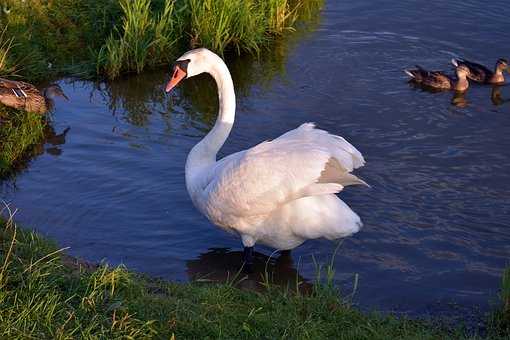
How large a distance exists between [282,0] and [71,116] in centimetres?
365

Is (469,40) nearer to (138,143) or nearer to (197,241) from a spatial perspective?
(138,143)

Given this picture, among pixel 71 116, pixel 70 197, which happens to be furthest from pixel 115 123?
pixel 70 197

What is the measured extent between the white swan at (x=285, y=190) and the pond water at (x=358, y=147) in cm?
43

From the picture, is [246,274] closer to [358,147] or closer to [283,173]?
[283,173]

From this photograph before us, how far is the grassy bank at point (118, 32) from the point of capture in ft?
37.4

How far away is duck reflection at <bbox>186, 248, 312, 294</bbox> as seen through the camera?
731 centimetres

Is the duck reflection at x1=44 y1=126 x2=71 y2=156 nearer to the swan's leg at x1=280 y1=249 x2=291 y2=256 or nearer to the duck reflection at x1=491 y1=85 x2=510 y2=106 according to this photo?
the swan's leg at x1=280 y1=249 x2=291 y2=256

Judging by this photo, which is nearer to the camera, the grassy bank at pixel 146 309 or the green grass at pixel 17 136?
the grassy bank at pixel 146 309

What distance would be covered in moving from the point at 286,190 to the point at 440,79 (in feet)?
16.0

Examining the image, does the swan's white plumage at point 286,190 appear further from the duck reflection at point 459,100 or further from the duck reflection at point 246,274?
the duck reflection at point 459,100

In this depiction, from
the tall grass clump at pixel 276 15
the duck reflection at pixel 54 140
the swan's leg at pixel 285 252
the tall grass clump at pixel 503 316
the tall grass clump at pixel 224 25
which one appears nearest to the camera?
the tall grass clump at pixel 503 316

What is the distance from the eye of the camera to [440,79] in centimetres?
1114

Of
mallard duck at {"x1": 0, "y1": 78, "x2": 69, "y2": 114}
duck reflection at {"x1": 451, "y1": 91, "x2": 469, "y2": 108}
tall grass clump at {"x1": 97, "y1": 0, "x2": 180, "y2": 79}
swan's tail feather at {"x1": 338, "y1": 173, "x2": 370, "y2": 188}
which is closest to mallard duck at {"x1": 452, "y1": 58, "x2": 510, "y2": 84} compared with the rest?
duck reflection at {"x1": 451, "y1": 91, "x2": 469, "y2": 108}

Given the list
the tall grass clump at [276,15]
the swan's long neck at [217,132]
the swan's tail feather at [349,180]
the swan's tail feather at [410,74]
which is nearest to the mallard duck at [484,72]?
the swan's tail feather at [410,74]
